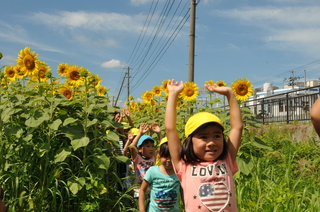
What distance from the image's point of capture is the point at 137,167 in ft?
14.0

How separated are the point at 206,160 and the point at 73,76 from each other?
282 cm

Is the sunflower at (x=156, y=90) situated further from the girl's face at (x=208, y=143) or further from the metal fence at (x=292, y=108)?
the girl's face at (x=208, y=143)

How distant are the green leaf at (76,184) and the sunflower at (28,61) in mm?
1687

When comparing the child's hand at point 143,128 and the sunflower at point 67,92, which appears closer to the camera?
the child's hand at point 143,128

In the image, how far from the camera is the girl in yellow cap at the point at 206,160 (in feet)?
7.19

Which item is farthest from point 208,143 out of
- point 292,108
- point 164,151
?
point 292,108

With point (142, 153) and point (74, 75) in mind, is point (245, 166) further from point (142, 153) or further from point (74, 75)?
point (74, 75)

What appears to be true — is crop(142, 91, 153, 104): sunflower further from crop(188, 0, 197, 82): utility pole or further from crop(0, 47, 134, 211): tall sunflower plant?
crop(188, 0, 197, 82): utility pole

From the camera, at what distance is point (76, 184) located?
333 centimetres

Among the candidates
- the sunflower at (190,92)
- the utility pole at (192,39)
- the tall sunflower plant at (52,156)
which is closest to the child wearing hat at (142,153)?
the tall sunflower plant at (52,156)

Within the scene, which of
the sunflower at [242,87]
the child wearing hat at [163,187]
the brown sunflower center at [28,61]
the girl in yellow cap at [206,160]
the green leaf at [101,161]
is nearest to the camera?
the girl in yellow cap at [206,160]

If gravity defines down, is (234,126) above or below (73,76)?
below

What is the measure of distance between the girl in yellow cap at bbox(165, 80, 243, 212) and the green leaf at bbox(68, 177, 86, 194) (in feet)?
4.09

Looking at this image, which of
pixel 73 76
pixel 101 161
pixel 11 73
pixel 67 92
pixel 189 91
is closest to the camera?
pixel 101 161
